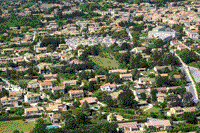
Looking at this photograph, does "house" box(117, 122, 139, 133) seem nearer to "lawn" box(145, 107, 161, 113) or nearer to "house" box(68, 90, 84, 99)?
"lawn" box(145, 107, 161, 113)

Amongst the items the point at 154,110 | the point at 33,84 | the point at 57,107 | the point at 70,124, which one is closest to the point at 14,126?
the point at 57,107

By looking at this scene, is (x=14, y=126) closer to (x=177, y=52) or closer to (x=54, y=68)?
(x=54, y=68)

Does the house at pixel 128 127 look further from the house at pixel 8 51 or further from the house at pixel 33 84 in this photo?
the house at pixel 8 51

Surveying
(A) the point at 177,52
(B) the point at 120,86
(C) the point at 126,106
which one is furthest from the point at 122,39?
(C) the point at 126,106

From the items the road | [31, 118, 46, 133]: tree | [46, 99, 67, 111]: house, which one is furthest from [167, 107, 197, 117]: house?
[31, 118, 46, 133]: tree

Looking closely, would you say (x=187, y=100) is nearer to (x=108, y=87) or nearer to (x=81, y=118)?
(x=108, y=87)

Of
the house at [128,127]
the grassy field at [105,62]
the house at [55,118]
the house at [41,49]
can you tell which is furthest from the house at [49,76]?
the house at [128,127]
